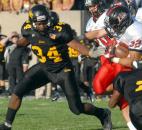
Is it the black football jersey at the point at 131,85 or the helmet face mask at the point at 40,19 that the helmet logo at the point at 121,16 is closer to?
the black football jersey at the point at 131,85

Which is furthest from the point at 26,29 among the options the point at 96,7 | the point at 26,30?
the point at 96,7

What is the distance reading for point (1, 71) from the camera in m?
16.6

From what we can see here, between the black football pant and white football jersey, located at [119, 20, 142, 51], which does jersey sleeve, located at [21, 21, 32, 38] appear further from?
white football jersey, located at [119, 20, 142, 51]

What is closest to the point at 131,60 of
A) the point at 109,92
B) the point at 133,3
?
the point at 109,92

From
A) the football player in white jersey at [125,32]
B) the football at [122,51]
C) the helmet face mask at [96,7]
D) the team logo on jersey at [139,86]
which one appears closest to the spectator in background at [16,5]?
the helmet face mask at [96,7]

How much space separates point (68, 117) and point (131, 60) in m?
4.10

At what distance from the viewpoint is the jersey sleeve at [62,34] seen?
9.05 metres

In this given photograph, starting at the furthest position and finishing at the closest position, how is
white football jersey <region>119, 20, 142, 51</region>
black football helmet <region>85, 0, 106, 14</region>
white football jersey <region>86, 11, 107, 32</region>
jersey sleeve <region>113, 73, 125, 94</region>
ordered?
black football helmet <region>85, 0, 106, 14</region>, white football jersey <region>86, 11, 107, 32</region>, white football jersey <region>119, 20, 142, 51</region>, jersey sleeve <region>113, 73, 125, 94</region>

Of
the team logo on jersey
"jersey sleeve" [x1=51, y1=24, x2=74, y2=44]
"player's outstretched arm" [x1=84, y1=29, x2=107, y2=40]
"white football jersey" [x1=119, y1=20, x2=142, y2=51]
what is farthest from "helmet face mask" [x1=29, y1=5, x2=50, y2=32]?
the team logo on jersey

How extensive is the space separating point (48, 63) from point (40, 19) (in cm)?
61

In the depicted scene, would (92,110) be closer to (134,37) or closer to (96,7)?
(96,7)

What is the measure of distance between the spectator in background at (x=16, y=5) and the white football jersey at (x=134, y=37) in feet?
38.3

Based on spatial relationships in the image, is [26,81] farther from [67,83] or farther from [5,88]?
[5,88]

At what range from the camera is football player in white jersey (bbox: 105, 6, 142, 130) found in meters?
7.19
